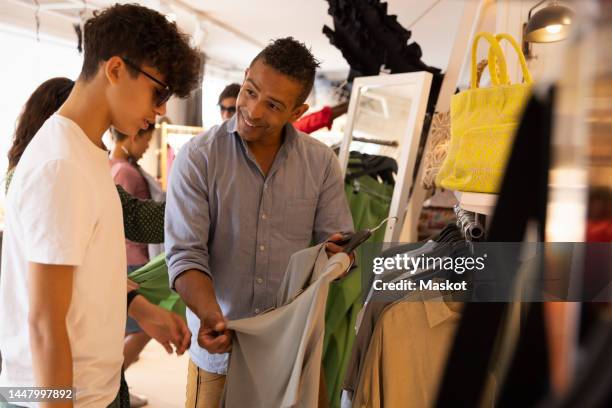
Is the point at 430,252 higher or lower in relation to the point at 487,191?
lower

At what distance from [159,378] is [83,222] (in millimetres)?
2764

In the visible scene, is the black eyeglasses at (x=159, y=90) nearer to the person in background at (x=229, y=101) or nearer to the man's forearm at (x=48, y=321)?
the man's forearm at (x=48, y=321)

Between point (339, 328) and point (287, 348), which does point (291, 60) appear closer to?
point (287, 348)

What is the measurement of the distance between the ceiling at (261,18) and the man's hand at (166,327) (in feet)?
10.1

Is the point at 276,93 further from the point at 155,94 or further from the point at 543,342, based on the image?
the point at 543,342

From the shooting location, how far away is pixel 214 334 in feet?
4.15

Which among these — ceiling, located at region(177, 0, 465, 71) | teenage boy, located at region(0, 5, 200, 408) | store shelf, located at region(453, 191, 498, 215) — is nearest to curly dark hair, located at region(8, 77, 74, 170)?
teenage boy, located at region(0, 5, 200, 408)

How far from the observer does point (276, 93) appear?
1.54 metres

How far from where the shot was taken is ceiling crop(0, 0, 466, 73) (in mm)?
→ 4656

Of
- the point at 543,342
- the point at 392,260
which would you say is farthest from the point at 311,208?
the point at 543,342

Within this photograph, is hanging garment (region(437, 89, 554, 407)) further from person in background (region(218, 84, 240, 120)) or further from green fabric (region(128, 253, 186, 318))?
person in background (region(218, 84, 240, 120))

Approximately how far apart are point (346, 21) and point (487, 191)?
1.75 meters

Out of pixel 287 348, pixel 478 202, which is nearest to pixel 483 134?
pixel 478 202

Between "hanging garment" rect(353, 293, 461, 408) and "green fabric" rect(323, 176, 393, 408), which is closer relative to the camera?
"hanging garment" rect(353, 293, 461, 408)
